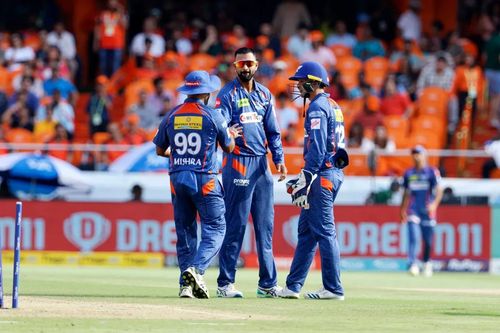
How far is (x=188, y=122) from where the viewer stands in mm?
13883

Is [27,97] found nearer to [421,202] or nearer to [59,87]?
[59,87]

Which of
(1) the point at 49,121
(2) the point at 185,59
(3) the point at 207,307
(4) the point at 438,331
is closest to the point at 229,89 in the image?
(3) the point at 207,307

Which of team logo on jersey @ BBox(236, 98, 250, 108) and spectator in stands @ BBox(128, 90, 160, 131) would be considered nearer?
team logo on jersey @ BBox(236, 98, 250, 108)

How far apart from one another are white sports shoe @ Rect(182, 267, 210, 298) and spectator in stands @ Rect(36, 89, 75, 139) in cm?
1436

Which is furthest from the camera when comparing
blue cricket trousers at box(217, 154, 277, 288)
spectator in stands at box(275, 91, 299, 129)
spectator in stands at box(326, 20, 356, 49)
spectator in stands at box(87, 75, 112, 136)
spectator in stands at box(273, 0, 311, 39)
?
spectator in stands at box(273, 0, 311, 39)

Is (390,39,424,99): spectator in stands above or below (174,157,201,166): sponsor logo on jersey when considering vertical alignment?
above

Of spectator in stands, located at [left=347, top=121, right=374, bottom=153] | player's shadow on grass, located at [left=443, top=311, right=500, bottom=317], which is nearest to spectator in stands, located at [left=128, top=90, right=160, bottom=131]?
spectator in stands, located at [left=347, top=121, right=374, bottom=153]

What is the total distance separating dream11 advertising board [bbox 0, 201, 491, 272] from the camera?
25500mm

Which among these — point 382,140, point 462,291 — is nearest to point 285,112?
point 382,140

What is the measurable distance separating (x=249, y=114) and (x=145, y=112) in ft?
44.8

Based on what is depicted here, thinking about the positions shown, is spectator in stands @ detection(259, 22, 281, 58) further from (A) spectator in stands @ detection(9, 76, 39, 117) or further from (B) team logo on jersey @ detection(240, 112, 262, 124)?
(B) team logo on jersey @ detection(240, 112, 262, 124)

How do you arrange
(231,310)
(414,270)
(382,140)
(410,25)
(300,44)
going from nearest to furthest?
1. (231,310)
2. (414,270)
3. (382,140)
4. (300,44)
5. (410,25)

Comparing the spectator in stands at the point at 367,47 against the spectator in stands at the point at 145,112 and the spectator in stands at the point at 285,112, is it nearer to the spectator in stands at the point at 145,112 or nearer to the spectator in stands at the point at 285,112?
the spectator in stands at the point at 285,112

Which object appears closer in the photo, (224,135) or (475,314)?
(475,314)
